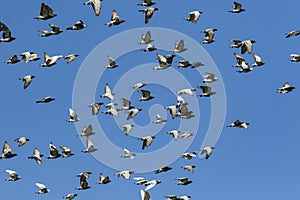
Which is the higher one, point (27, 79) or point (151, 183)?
point (27, 79)

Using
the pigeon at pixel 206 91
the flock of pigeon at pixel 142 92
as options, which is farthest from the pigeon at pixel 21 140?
the pigeon at pixel 206 91

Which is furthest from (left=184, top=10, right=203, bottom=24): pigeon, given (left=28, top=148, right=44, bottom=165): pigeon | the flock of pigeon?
(left=28, top=148, right=44, bottom=165): pigeon

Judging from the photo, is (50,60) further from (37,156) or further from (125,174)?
(125,174)

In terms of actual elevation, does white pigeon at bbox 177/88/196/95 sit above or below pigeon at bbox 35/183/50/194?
above

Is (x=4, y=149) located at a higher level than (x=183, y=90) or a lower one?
lower

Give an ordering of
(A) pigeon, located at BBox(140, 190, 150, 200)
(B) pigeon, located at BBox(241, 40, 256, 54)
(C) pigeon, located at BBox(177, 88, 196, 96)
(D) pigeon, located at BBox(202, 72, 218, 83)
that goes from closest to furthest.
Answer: (B) pigeon, located at BBox(241, 40, 256, 54), (A) pigeon, located at BBox(140, 190, 150, 200), (D) pigeon, located at BBox(202, 72, 218, 83), (C) pigeon, located at BBox(177, 88, 196, 96)

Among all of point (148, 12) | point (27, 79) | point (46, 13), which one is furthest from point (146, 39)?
point (27, 79)

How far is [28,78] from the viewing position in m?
68.1

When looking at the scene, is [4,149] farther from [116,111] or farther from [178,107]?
[178,107]

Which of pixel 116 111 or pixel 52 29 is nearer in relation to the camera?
pixel 52 29

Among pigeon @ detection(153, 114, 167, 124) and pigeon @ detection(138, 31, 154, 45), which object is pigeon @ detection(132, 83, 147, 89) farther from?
pigeon @ detection(138, 31, 154, 45)

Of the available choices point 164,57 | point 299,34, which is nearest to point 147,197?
point 164,57

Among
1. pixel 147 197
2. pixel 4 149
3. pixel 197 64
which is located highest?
pixel 197 64

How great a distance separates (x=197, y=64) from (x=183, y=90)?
14.8ft
